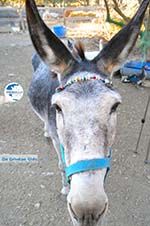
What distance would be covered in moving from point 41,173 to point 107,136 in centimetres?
211

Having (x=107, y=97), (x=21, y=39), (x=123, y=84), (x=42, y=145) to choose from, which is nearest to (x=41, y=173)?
(x=42, y=145)

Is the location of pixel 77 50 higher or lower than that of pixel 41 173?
higher

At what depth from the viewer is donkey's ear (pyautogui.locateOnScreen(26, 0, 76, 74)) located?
193cm

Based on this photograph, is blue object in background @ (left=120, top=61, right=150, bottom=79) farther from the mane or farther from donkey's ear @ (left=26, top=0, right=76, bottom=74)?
donkey's ear @ (left=26, top=0, right=76, bottom=74)

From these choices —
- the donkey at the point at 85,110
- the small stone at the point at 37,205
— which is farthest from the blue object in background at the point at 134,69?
the donkey at the point at 85,110

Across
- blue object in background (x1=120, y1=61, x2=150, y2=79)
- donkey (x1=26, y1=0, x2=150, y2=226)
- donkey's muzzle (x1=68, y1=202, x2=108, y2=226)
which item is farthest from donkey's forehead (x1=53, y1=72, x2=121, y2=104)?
blue object in background (x1=120, y1=61, x2=150, y2=79)

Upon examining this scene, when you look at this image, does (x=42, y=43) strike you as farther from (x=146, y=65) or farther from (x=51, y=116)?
(x=146, y=65)

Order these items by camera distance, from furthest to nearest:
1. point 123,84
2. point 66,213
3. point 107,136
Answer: point 123,84 → point 66,213 → point 107,136

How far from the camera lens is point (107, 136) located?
5.74 feet

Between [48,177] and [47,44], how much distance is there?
2.04 meters

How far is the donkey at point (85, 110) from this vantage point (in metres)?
1.62

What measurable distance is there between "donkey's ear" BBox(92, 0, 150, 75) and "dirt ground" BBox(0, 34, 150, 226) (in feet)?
5.58

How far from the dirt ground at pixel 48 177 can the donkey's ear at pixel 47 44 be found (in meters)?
1.70

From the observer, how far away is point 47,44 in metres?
1.99
